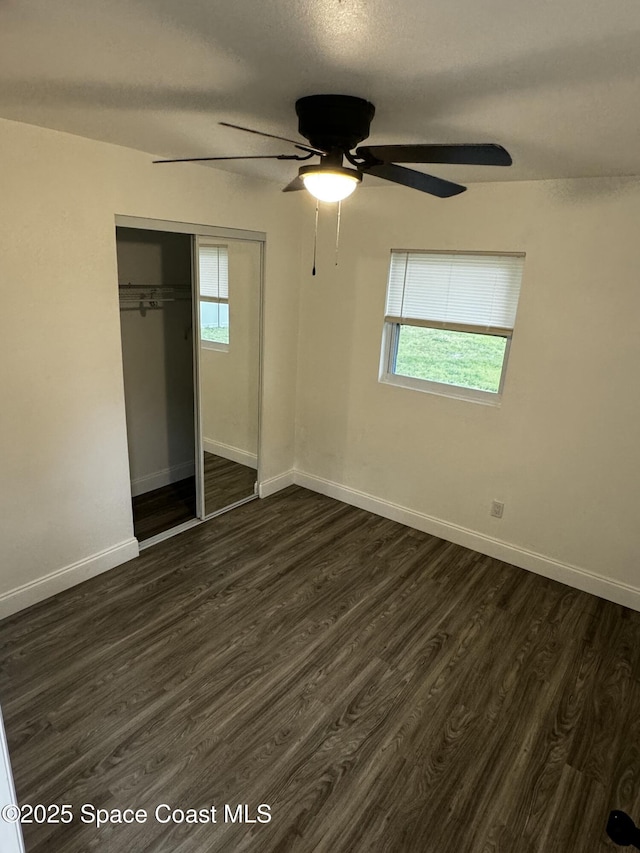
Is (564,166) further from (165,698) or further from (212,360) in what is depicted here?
(165,698)

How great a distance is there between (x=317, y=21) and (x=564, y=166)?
184cm

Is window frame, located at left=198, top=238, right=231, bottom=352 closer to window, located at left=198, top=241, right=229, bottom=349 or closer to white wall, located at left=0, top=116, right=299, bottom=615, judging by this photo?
window, located at left=198, top=241, right=229, bottom=349

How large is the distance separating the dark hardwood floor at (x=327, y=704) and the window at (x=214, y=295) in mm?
1551

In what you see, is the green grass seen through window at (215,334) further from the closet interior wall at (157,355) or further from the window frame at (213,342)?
the closet interior wall at (157,355)

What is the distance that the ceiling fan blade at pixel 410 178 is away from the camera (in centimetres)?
188

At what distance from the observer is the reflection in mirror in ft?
11.5

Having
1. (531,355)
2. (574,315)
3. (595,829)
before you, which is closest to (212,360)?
(531,355)

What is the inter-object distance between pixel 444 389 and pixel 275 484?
67.5 inches

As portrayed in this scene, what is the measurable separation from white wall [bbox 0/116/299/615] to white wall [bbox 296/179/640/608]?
3.91 feet

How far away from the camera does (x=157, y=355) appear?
4148mm

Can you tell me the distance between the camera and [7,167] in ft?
7.50

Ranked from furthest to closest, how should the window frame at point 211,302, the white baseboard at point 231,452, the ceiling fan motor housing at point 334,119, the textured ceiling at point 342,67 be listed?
1. the white baseboard at point 231,452
2. the window frame at point 211,302
3. the ceiling fan motor housing at point 334,119
4. the textured ceiling at point 342,67

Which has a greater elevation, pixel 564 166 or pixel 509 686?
pixel 564 166

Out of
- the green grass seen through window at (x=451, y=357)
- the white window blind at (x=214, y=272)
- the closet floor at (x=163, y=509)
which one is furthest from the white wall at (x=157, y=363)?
the green grass seen through window at (x=451, y=357)
